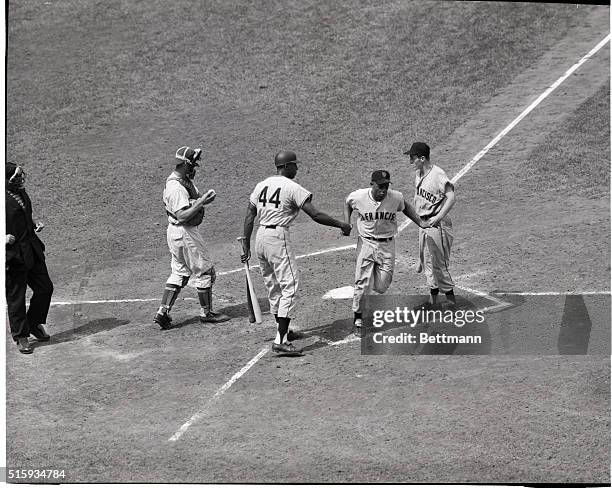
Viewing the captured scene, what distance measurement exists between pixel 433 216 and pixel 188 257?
2.80 meters

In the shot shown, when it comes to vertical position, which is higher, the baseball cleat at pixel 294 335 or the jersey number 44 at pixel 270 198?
the jersey number 44 at pixel 270 198

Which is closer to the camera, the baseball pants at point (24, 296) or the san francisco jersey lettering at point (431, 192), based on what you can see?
the baseball pants at point (24, 296)

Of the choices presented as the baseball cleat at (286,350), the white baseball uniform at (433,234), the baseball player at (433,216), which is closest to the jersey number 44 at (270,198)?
the baseball cleat at (286,350)

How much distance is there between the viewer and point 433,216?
11.6m

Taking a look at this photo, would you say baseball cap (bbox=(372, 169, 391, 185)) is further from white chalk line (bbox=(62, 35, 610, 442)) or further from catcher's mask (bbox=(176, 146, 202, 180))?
catcher's mask (bbox=(176, 146, 202, 180))

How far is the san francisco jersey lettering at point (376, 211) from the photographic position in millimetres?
10936

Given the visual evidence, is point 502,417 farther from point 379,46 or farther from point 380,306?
point 379,46

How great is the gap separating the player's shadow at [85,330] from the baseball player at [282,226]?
2.21 metres

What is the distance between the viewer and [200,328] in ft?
37.9

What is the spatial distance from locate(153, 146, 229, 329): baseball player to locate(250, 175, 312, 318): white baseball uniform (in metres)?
0.99

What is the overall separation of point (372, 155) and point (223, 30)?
19.9ft

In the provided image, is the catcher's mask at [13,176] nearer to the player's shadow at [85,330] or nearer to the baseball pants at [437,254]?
A: the player's shadow at [85,330]

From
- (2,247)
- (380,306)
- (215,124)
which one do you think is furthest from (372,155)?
(2,247)

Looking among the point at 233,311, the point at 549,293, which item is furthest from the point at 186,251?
the point at 549,293
